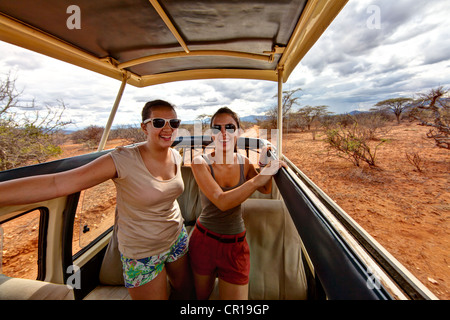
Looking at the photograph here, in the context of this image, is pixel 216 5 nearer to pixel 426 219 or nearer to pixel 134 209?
pixel 134 209

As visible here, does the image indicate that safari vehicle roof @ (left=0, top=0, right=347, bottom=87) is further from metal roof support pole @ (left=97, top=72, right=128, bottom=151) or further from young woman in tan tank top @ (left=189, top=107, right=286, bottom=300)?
young woman in tan tank top @ (left=189, top=107, right=286, bottom=300)

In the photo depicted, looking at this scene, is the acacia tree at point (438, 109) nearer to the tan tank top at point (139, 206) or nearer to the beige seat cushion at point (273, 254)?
the beige seat cushion at point (273, 254)

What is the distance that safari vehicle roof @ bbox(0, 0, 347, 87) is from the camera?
105 cm

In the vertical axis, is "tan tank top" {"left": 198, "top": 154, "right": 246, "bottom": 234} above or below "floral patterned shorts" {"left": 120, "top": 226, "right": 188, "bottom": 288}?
above

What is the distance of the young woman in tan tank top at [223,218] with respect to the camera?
4.30 feet

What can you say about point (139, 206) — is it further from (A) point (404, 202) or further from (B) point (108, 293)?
(A) point (404, 202)

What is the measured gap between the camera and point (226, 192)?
1240mm

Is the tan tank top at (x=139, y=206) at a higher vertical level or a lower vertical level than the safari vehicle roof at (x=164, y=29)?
lower

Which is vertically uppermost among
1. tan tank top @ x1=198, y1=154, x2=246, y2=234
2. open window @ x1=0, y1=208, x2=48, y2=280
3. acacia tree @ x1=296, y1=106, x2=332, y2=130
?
acacia tree @ x1=296, y1=106, x2=332, y2=130

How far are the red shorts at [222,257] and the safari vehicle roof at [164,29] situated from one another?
1.54 meters

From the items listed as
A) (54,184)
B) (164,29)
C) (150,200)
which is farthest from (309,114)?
(54,184)

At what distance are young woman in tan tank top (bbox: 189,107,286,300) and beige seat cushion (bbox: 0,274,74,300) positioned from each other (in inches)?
33.1

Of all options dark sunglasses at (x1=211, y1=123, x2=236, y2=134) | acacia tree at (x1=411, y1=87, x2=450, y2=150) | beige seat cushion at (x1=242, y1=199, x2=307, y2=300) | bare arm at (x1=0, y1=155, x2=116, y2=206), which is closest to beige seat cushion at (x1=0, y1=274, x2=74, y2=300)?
bare arm at (x1=0, y1=155, x2=116, y2=206)

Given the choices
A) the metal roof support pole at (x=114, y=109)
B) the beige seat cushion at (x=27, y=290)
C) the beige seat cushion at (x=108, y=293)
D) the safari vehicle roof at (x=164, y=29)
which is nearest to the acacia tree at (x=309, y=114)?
the safari vehicle roof at (x=164, y=29)
